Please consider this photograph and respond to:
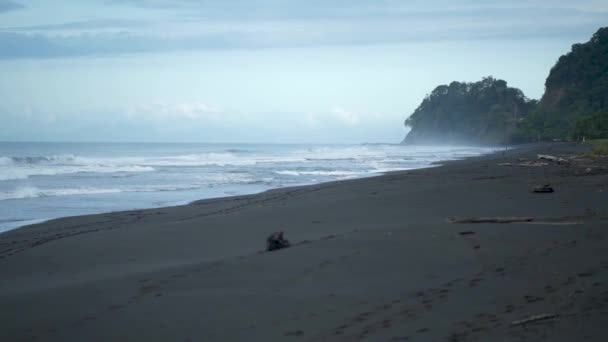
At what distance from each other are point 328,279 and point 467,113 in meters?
108

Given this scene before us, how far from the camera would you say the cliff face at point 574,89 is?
6228 cm

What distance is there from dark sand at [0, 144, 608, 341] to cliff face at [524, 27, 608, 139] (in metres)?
55.5

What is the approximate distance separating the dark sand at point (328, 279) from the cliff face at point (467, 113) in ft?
265

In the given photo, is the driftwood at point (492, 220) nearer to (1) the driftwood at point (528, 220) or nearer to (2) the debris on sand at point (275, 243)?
(1) the driftwood at point (528, 220)

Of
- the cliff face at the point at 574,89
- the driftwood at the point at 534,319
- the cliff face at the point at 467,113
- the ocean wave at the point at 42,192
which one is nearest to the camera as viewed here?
the driftwood at the point at 534,319

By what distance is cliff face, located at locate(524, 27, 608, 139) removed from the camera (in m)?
62.3

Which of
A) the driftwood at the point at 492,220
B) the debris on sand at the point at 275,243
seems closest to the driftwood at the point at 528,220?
the driftwood at the point at 492,220

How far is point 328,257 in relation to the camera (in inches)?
265

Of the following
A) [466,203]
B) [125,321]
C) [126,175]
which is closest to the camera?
[125,321]

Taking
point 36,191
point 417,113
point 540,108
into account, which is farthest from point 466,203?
point 417,113

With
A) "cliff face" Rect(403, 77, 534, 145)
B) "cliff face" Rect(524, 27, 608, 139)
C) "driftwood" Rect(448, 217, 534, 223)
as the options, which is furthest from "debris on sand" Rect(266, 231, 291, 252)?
"cliff face" Rect(403, 77, 534, 145)

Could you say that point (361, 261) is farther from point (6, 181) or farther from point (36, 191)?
point (6, 181)

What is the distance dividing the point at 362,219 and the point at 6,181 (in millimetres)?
18215

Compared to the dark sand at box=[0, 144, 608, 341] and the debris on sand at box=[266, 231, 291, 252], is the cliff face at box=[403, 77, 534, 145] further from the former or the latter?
the debris on sand at box=[266, 231, 291, 252]
